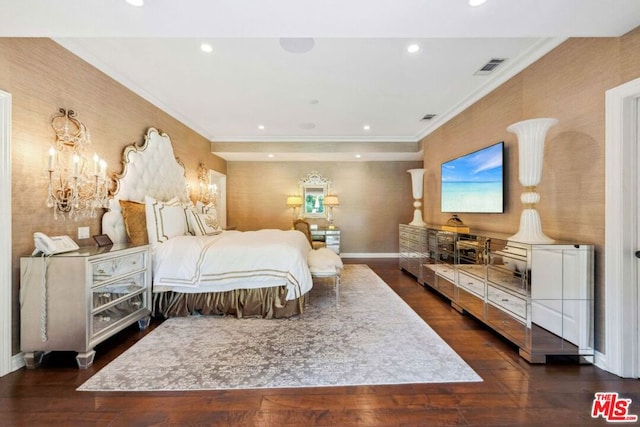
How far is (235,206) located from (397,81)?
16.4 feet

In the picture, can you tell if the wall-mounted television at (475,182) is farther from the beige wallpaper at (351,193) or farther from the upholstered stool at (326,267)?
the beige wallpaper at (351,193)

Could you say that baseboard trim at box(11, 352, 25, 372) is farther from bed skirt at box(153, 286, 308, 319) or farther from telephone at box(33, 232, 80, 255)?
bed skirt at box(153, 286, 308, 319)

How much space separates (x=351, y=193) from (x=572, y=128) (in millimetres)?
4829

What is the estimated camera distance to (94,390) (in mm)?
1819

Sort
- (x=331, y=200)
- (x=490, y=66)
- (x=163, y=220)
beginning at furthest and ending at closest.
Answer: (x=331, y=200)
(x=163, y=220)
(x=490, y=66)

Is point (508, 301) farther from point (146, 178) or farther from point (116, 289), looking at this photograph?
point (146, 178)

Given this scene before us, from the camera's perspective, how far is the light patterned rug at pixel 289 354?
6.26 feet

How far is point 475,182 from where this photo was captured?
3.67 metres

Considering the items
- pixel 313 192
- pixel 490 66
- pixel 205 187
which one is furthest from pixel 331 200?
pixel 490 66

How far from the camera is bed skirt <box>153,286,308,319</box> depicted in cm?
301

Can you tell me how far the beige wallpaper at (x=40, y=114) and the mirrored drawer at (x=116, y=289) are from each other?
54 centimetres

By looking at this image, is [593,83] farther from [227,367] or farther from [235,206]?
[235,206]

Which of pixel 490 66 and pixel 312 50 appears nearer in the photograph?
pixel 312 50

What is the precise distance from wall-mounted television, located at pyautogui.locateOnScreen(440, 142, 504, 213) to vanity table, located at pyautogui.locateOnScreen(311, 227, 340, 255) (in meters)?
2.56
